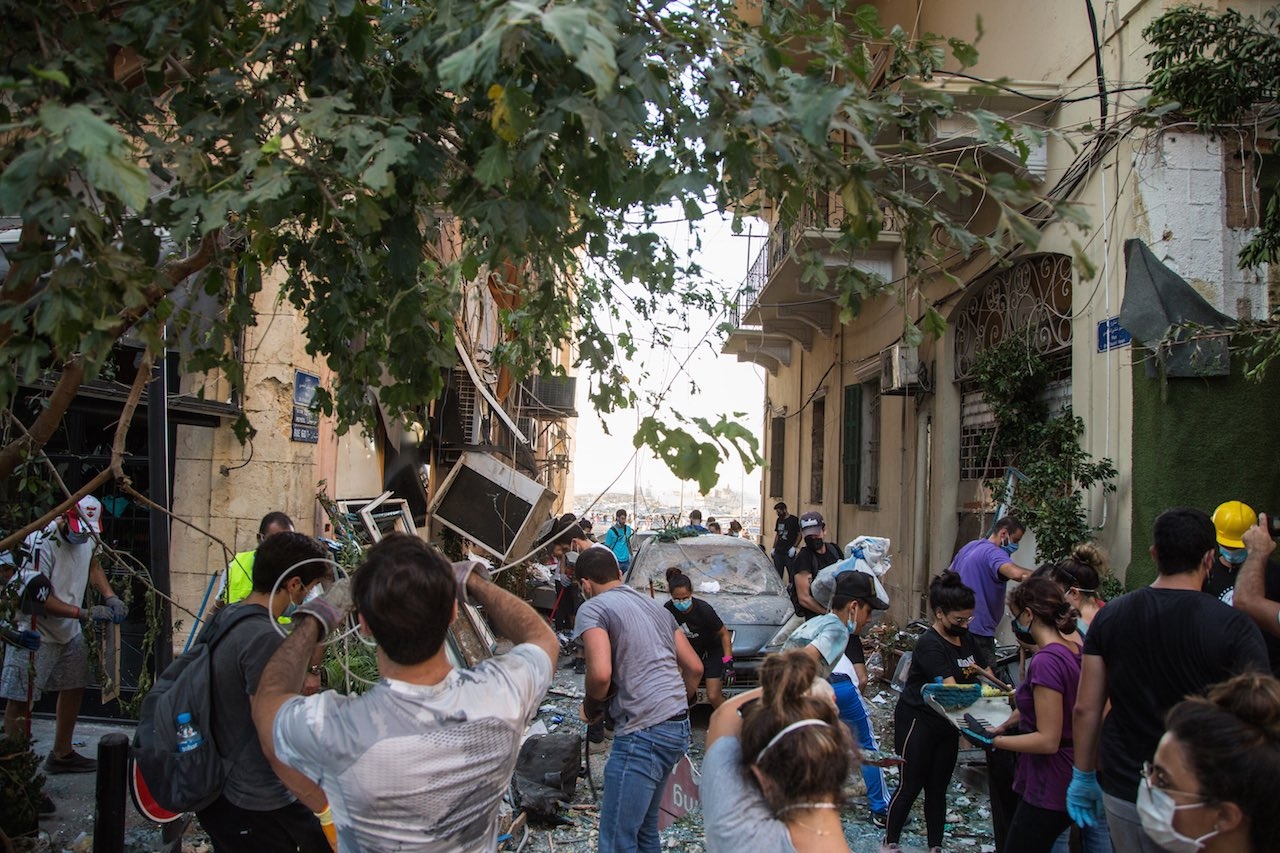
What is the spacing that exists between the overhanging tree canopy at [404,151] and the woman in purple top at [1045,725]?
1.72 meters

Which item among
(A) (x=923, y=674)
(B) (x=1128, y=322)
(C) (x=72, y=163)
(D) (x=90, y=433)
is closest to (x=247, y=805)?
(C) (x=72, y=163)

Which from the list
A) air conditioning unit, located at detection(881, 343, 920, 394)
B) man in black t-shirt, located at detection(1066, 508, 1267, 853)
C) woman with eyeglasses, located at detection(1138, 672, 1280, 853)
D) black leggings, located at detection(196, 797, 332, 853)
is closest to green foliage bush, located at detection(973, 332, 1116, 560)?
air conditioning unit, located at detection(881, 343, 920, 394)

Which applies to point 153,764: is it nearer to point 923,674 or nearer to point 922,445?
point 923,674

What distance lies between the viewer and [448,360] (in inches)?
139

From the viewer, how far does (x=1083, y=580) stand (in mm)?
5078

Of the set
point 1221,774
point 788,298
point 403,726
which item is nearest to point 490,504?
point 788,298

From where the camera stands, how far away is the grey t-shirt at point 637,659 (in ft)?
13.8

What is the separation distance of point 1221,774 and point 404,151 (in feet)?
8.28

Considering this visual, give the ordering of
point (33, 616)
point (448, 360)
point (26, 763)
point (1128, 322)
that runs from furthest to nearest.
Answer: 1. point (1128, 322)
2. point (33, 616)
3. point (26, 763)
4. point (448, 360)

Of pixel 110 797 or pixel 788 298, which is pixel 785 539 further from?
pixel 110 797

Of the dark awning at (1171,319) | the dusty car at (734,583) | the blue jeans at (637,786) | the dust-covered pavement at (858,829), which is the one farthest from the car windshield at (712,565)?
the blue jeans at (637,786)

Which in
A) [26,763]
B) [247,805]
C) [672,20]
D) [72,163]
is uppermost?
[672,20]

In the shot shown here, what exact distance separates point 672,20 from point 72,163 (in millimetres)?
1917

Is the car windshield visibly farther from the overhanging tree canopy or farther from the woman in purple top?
the overhanging tree canopy
